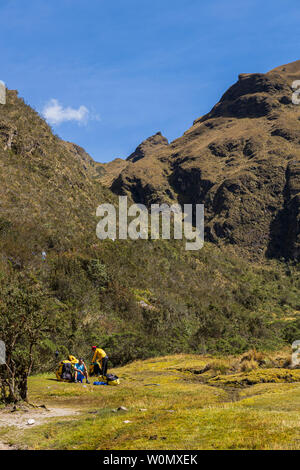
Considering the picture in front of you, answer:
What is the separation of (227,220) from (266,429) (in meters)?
126

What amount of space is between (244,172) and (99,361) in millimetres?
126778

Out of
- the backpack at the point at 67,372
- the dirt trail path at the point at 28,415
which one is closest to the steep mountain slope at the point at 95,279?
the backpack at the point at 67,372

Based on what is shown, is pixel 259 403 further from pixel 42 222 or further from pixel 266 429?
pixel 42 222

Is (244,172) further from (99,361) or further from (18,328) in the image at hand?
(18,328)

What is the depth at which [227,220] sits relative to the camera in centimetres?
13062

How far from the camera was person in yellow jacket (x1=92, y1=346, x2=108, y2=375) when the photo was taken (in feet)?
65.3

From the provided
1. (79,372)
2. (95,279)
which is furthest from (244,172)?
(79,372)

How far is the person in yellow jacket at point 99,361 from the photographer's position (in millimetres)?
19891

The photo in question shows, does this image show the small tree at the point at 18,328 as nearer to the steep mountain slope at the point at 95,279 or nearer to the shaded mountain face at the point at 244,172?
the steep mountain slope at the point at 95,279

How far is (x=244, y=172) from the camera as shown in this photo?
137125mm

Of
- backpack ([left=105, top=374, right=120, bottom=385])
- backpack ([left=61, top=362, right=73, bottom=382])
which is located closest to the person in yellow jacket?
backpack ([left=105, top=374, right=120, bottom=385])

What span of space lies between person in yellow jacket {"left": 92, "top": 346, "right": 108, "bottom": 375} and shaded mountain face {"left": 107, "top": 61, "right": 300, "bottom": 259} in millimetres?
109148

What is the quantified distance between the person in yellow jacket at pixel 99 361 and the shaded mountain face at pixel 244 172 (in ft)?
358

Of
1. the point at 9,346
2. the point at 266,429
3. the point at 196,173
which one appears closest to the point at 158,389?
the point at 9,346
